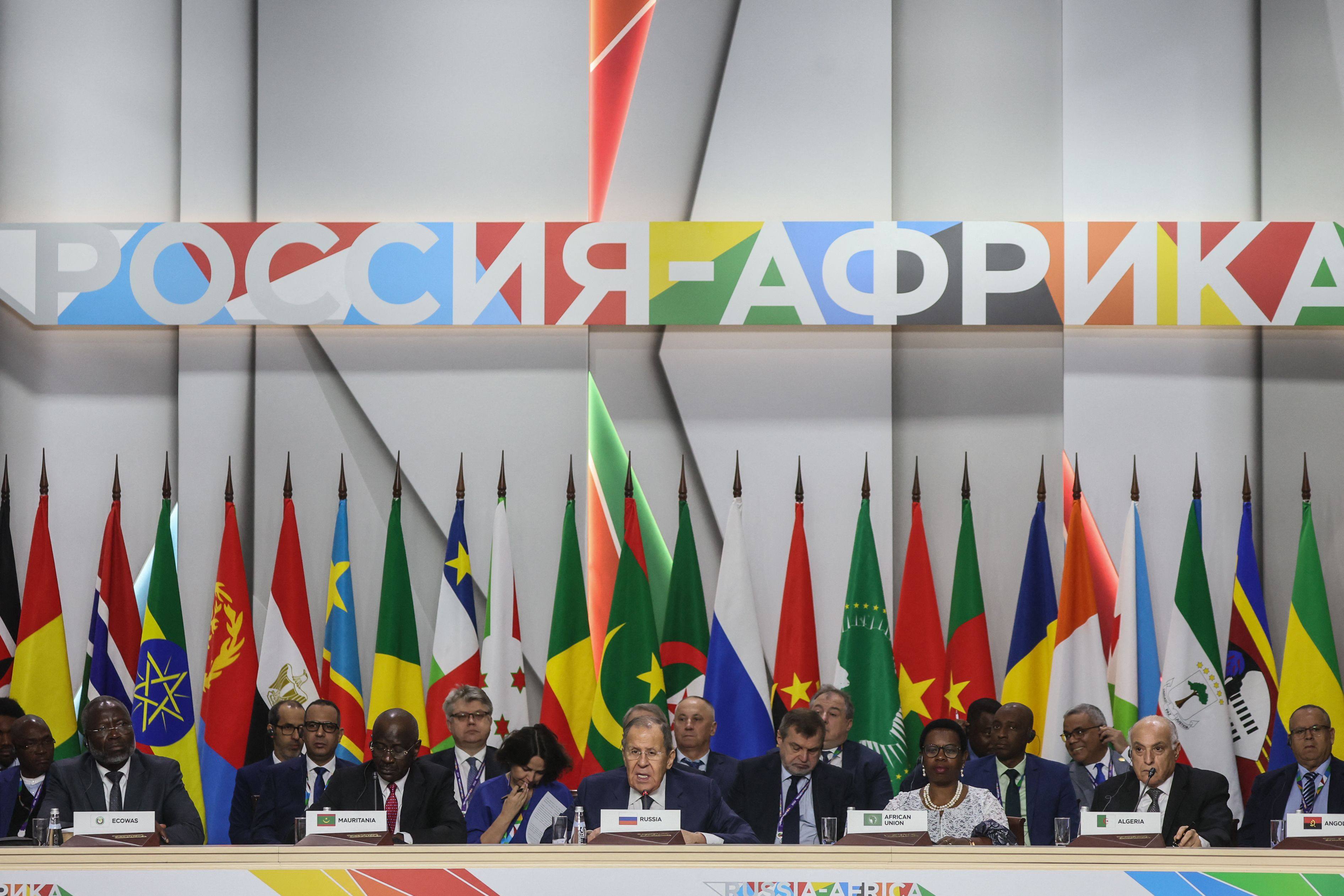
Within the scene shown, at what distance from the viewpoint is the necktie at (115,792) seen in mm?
4918

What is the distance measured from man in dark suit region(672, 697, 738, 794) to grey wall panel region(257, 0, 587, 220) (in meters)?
2.51

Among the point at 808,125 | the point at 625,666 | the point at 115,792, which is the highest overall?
the point at 808,125

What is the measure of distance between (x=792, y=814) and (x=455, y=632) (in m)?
1.86

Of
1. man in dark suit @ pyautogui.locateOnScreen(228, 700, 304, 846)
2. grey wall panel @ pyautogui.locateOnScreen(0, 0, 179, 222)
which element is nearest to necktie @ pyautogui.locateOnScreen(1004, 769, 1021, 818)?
man in dark suit @ pyautogui.locateOnScreen(228, 700, 304, 846)

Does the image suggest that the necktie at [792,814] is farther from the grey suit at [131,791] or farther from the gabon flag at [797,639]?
the grey suit at [131,791]

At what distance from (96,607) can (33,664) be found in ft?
1.18

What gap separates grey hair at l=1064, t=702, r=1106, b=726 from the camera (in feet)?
17.7

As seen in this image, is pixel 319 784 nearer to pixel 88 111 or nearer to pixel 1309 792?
pixel 88 111

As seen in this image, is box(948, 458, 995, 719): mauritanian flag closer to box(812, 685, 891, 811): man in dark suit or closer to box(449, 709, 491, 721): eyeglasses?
box(812, 685, 891, 811): man in dark suit

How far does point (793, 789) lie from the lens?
5.09 meters

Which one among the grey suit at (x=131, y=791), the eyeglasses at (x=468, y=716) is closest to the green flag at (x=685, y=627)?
the eyeglasses at (x=468, y=716)

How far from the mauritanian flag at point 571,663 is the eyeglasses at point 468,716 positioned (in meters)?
0.57

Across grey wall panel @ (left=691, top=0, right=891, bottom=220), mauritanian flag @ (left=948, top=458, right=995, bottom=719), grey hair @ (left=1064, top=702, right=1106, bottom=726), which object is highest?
grey wall panel @ (left=691, top=0, right=891, bottom=220)

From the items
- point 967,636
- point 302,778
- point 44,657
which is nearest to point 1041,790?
point 967,636
